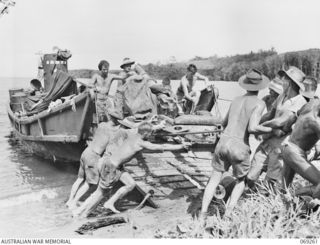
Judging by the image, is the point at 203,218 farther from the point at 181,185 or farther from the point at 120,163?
the point at 181,185

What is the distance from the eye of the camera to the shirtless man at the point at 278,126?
5719mm

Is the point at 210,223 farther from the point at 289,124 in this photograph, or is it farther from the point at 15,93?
the point at 15,93

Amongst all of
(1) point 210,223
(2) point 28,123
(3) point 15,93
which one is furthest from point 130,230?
(3) point 15,93

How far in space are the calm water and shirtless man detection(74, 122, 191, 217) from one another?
757 mm

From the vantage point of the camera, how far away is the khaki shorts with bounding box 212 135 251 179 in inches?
220

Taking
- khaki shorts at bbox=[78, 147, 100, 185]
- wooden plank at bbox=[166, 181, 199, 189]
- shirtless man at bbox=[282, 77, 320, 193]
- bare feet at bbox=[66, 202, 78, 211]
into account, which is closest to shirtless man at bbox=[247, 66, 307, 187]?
shirtless man at bbox=[282, 77, 320, 193]

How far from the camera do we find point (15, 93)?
16.6m

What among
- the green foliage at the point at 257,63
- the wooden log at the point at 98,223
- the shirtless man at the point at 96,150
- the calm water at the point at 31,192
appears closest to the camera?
the wooden log at the point at 98,223

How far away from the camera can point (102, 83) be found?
31.7ft

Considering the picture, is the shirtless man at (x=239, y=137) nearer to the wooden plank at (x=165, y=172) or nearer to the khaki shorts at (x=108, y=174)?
the khaki shorts at (x=108, y=174)

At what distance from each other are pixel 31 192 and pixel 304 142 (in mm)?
6360

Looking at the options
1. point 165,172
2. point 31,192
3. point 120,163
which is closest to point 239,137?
point 120,163

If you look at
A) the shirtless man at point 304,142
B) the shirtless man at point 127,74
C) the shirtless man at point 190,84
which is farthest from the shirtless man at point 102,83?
the shirtless man at point 304,142

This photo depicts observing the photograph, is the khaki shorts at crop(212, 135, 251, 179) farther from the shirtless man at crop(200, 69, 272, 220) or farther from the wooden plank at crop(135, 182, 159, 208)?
the wooden plank at crop(135, 182, 159, 208)
